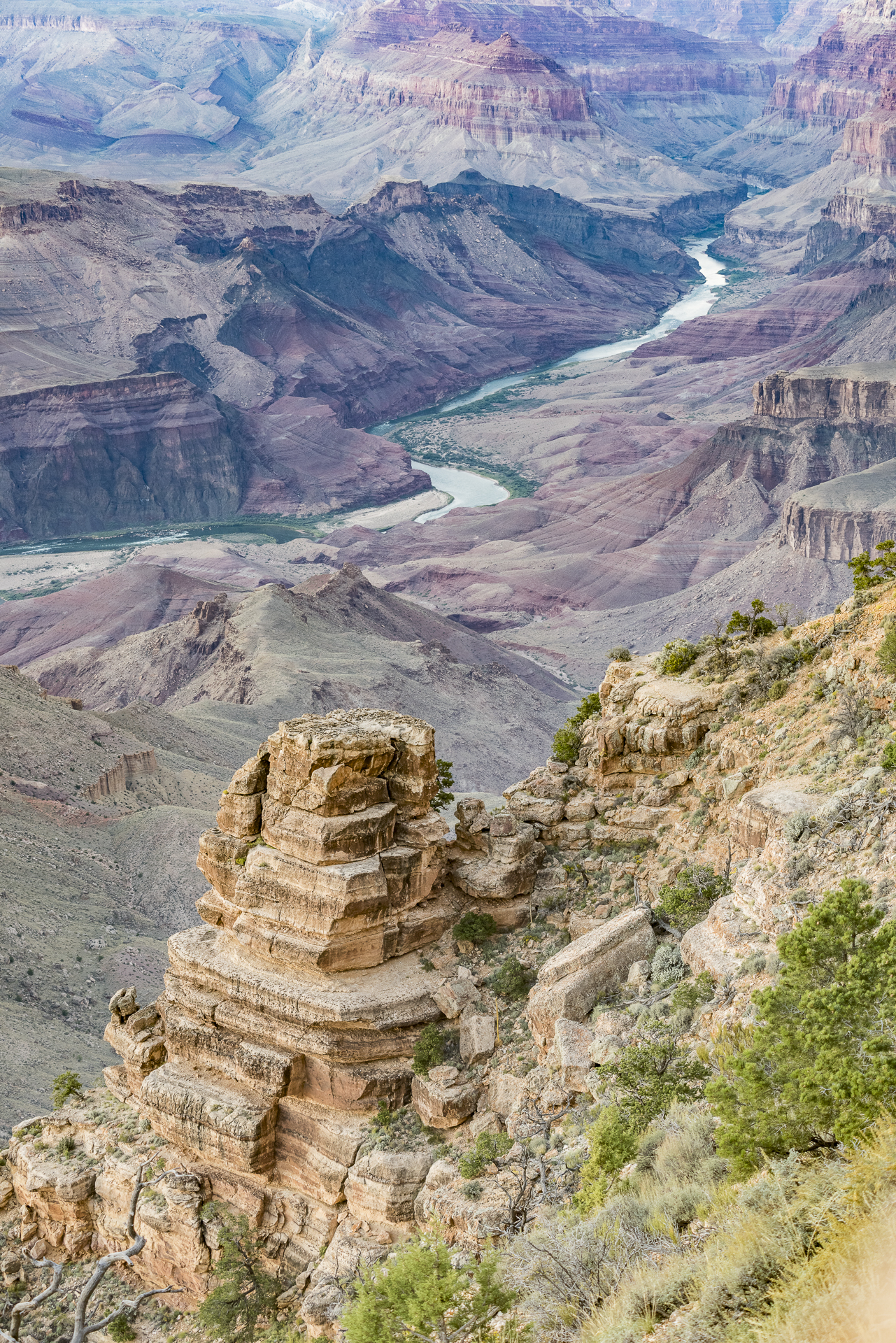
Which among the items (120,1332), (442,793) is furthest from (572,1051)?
(120,1332)

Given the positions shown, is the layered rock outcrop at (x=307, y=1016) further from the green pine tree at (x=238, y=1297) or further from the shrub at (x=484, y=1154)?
the shrub at (x=484, y=1154)

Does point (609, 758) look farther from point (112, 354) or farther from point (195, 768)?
point (112, 354)

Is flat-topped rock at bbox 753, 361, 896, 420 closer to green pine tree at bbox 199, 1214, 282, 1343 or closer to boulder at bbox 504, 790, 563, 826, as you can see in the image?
boulder at bbox 504, 790, 563, 826

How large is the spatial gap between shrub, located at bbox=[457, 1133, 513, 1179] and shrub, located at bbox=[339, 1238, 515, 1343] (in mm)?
3609

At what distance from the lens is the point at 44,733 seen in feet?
220

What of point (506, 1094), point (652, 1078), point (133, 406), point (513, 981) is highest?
point (652, 1078)

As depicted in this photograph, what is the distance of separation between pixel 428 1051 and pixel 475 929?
357 cm

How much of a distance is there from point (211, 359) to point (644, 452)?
64313 millimetres

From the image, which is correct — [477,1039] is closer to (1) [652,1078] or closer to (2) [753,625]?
(1) [652,1078]

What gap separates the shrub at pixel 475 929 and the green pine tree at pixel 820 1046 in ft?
40.7

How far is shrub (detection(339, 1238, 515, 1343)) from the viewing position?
21078 millimetres

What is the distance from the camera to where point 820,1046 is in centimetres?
1853

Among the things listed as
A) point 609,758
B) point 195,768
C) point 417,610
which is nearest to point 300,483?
point 417,610

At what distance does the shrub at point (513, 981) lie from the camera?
31.4 metres
